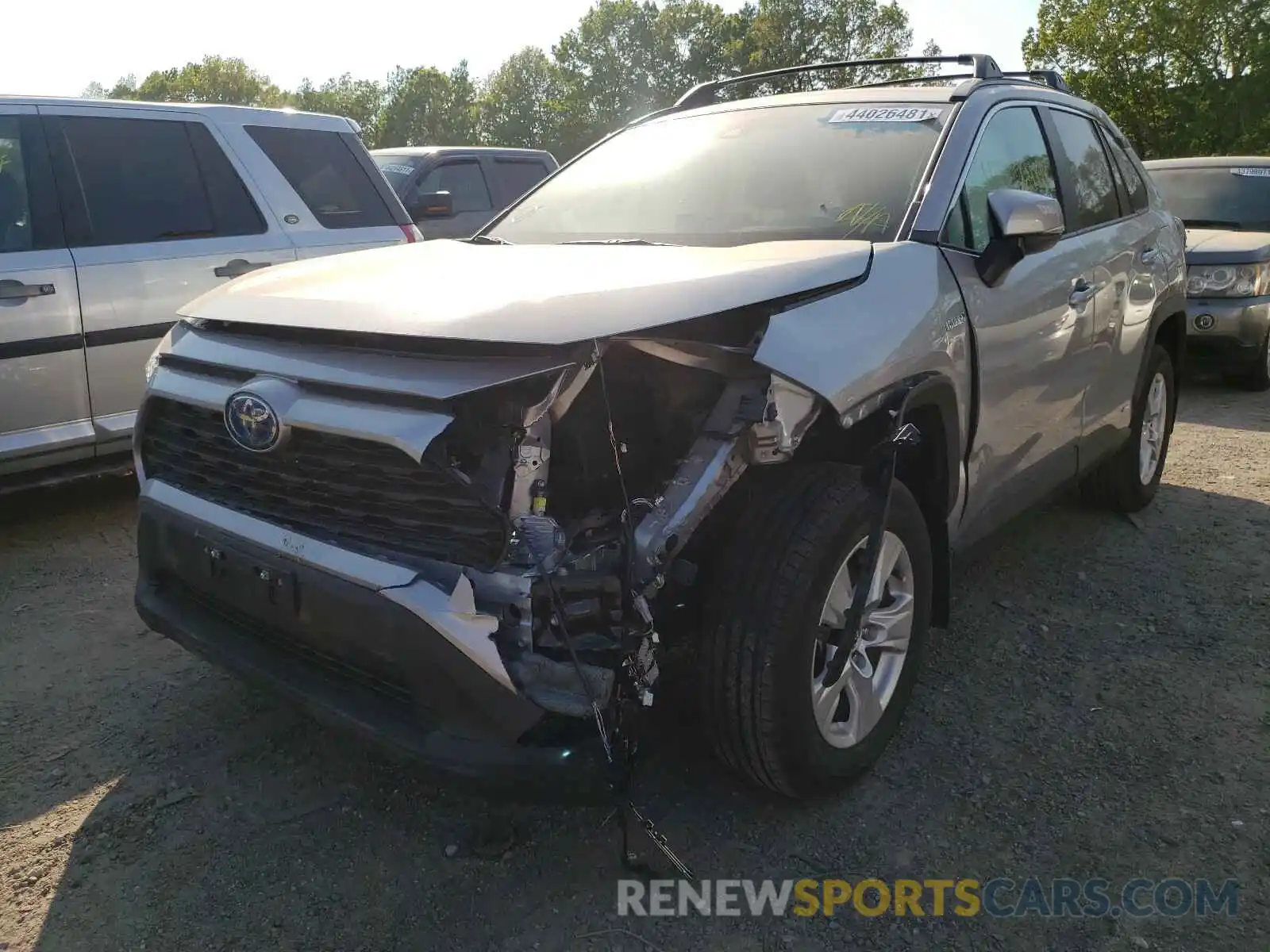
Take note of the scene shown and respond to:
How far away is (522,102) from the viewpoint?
73.4 meters

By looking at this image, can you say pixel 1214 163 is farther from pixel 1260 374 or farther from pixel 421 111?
pixel 421 111

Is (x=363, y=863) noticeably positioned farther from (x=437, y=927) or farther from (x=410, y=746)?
(x=410, y=746)

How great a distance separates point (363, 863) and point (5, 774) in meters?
1.13

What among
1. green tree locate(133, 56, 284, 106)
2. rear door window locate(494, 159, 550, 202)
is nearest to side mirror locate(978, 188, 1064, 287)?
rear door window locate(494, 159, 550, 202)

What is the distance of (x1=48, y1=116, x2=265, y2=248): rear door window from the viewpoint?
4.46m

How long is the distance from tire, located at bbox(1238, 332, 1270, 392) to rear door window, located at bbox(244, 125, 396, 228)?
6213 millimetres

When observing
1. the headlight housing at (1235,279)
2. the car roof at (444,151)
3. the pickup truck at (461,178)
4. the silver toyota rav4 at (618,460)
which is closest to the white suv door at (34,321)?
the silver toyota rav4 at (618,460)

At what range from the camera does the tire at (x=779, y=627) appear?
7.39ft

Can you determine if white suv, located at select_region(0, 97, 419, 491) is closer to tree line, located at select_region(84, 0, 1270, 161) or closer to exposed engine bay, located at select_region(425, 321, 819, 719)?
exposed engine bay, located at select_region(425, 321, 819, 719)

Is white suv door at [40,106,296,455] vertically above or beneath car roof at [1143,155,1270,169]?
beneath

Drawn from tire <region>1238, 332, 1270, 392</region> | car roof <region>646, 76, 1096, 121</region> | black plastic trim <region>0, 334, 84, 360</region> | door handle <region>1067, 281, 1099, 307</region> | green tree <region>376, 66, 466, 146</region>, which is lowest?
tire <region>1238, 332, 1270, 392</region>

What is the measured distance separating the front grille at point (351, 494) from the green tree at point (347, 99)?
83637 mm

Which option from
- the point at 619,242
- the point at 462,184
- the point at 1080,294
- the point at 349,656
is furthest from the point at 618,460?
the point at 462,184

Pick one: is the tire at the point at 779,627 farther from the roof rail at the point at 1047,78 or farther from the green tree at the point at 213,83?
the green tree at the point at 213,83
